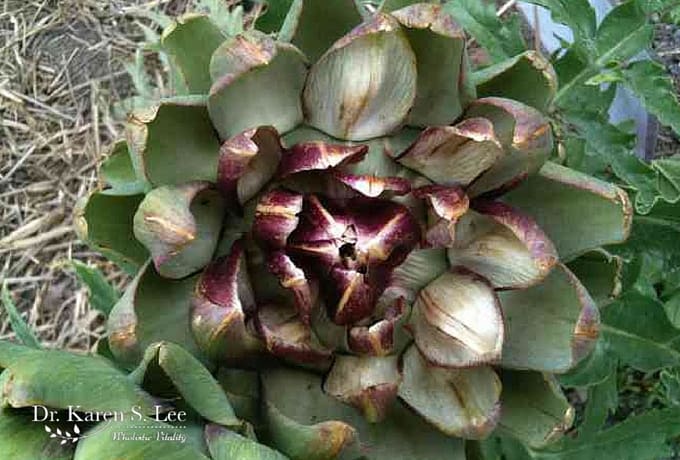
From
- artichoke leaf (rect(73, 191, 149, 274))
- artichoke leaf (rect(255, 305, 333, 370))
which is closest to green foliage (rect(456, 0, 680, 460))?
artichoke leaf (rect(255, 305, 333, 370))

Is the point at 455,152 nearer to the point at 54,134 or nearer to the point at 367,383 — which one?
the point at 367,383

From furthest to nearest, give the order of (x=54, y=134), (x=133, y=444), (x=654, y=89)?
(x=54, y=134)
(x=654, y=89)
(x=133, y=444)

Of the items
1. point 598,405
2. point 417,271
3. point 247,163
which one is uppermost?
point 247,163

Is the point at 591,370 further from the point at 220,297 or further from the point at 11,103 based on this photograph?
the point at 11,103

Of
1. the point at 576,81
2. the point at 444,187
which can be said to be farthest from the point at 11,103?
the point at 444,187

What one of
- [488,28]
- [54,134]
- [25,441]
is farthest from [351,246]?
[54,134]
